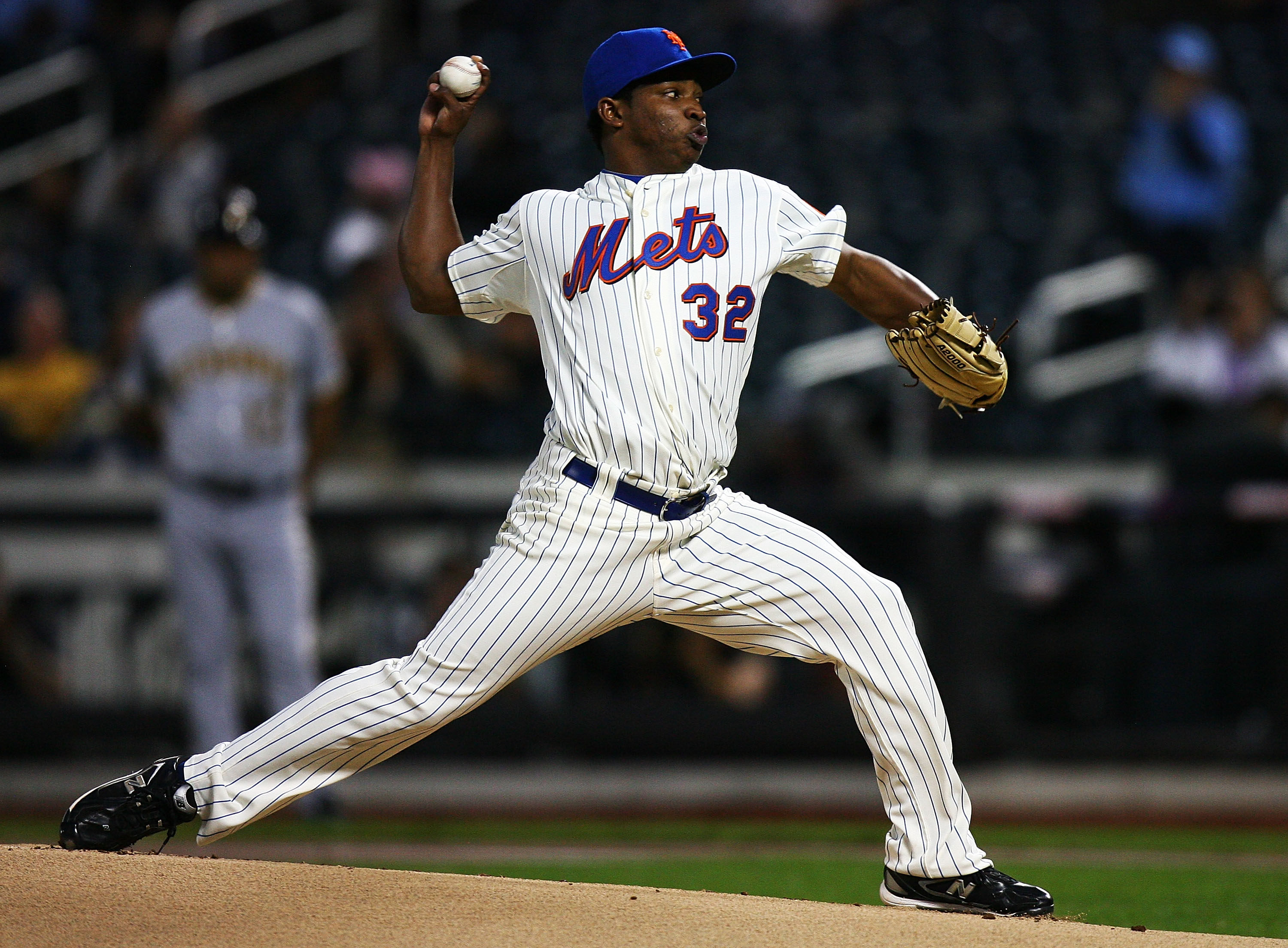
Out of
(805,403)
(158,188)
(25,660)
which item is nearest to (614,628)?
(25,660)

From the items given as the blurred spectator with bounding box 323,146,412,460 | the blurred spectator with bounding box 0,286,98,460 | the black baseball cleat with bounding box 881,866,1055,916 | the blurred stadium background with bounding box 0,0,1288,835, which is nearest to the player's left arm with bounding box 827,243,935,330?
the black baseball cleat with bounding box 881,866,1055,916

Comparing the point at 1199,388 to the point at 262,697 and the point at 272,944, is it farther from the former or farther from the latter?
the point at 272,944

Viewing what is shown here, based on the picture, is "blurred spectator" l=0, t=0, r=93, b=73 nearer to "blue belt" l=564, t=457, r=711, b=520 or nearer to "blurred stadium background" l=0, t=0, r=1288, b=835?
"blurred stadium background" l=0, t=0, r=1288, b=835

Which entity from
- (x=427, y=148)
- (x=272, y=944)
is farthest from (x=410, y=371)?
(x=272, y=944)

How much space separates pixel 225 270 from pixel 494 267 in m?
3.38

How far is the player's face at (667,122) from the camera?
Answer: 13.0 ft

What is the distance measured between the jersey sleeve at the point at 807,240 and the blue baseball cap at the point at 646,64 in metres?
0.32

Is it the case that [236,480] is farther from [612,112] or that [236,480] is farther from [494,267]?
[612,112]

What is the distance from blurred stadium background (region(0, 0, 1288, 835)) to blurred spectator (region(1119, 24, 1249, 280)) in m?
0.03

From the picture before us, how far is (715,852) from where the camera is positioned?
6512 millimetres

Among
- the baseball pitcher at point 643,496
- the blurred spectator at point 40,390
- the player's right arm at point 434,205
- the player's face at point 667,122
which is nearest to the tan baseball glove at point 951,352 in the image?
the baseball pitcher at point 643,496

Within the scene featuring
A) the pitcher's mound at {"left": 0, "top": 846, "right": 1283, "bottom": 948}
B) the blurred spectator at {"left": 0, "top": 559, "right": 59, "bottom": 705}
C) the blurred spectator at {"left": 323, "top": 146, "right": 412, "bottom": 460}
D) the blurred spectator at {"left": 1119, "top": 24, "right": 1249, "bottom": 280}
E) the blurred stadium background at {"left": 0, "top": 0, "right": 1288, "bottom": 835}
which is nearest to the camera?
the pitcher's mound at {"left": 0, "top": 846, "right": 1283, "bottom": 948}

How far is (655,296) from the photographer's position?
3812mm

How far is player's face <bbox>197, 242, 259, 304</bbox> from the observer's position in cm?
706
